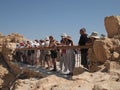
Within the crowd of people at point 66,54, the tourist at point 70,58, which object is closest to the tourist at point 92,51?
the crowd of people at point 66,54

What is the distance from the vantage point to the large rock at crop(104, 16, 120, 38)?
838cm

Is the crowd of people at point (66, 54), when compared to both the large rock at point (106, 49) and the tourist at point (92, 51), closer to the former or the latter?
the tourist at point (92, 51)

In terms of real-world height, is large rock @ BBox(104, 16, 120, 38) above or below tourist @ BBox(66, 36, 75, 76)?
above

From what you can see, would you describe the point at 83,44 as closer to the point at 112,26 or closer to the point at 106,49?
the point at 112,26

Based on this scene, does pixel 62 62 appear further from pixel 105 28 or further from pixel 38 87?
pixel 38 87

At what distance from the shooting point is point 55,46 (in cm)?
1061

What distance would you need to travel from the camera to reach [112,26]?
853 cm

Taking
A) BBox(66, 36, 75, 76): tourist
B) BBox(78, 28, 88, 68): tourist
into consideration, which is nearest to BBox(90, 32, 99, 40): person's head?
BBox(78, 28, 88, 68): tourist

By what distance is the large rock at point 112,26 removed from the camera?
8.38 metres

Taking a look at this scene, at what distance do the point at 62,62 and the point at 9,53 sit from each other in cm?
865

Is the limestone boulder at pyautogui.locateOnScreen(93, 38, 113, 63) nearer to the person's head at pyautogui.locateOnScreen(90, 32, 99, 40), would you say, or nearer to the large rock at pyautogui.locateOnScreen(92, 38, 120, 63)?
the large rock at pyautogui.locateOnScreen(92, 38, 120, 63)

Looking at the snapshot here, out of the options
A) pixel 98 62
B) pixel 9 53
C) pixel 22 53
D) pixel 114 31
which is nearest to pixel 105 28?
pixel 114 31

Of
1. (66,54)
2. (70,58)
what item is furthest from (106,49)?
(66,54)

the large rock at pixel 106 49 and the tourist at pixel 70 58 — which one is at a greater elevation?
the large rock at pixel 106 49
